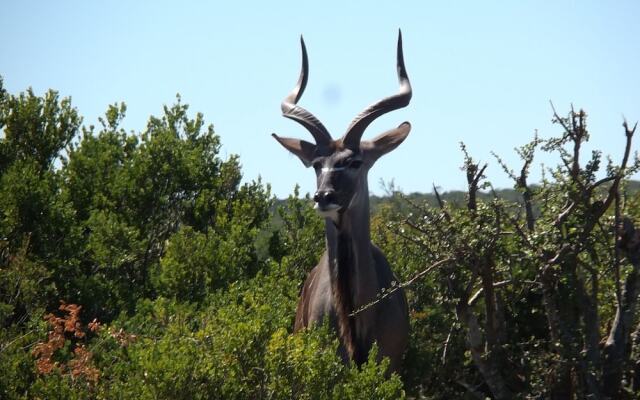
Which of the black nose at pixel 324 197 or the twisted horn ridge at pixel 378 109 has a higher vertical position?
the twisted horn ridge at pixel 378 109

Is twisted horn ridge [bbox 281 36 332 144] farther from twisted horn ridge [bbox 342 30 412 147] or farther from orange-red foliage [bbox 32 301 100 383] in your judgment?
orange-red foliage [bbox 32 301 100 383]

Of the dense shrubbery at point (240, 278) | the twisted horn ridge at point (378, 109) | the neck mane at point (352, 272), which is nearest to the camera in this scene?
the dense shrubbery at point (240, 278)

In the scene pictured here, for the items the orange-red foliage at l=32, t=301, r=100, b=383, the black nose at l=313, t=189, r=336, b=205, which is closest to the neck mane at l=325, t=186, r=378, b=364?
the black nose at l=313, t=189, r=336, b=205

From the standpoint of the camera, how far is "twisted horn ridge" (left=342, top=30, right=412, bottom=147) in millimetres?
8328

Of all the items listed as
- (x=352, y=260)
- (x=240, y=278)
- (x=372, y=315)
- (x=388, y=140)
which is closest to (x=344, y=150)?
(x=388, y=140)

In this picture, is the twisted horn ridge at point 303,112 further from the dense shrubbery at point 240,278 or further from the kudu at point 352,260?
the dense shrubbery at point 240,278

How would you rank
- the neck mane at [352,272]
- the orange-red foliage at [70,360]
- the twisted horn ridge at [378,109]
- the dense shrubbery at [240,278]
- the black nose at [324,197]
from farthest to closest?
the twisted horn ridge at [378,109] < the neck mane at [352,272] < the black nose at [324,197] < the orange-red foliage at [70,360] < the dense shrubbery at [240,278]

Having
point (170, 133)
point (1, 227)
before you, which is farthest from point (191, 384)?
point (170, 133)

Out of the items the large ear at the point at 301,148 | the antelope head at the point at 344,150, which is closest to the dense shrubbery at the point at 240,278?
the antelope head at the point at 344,150

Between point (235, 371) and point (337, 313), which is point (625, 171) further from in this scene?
point (235, 371)

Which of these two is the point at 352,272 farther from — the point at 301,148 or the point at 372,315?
the point at 301,148

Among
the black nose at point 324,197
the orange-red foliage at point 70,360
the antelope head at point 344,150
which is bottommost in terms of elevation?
the orange-red foliage at point 70,360

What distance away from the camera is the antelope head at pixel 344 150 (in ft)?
25.7

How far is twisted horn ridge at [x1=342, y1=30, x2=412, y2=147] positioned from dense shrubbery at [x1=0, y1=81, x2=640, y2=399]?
799mm
